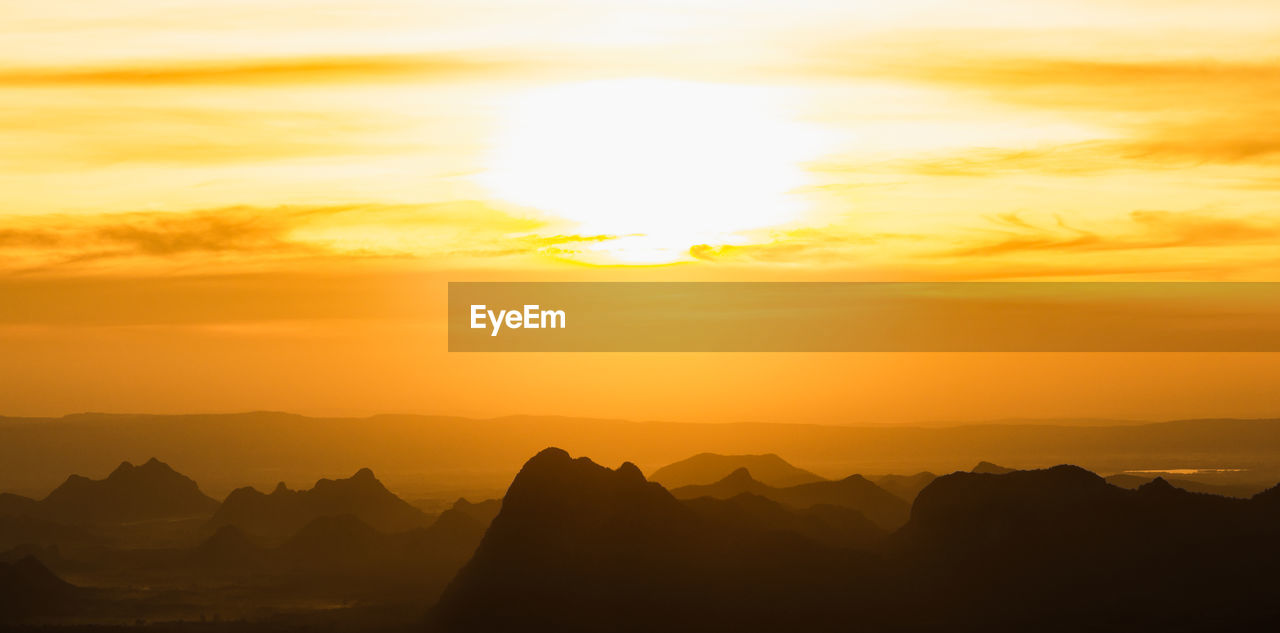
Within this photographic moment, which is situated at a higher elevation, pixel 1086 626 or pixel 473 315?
pixel 473 315

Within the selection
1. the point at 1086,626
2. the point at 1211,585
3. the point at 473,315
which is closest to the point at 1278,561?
the point at 1211,585

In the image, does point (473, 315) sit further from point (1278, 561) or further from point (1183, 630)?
point (1278, 561)

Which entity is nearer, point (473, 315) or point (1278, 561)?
point (473, 315)

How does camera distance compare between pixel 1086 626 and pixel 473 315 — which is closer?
pixel 473 315

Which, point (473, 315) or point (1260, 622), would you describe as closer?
point (473, 315)

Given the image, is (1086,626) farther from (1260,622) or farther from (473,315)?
(473,315)

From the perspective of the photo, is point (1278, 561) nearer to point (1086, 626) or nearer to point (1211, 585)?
point (1211, 585)

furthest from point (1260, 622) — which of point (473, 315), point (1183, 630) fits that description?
point (473, 315)

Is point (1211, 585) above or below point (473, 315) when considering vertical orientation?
below
